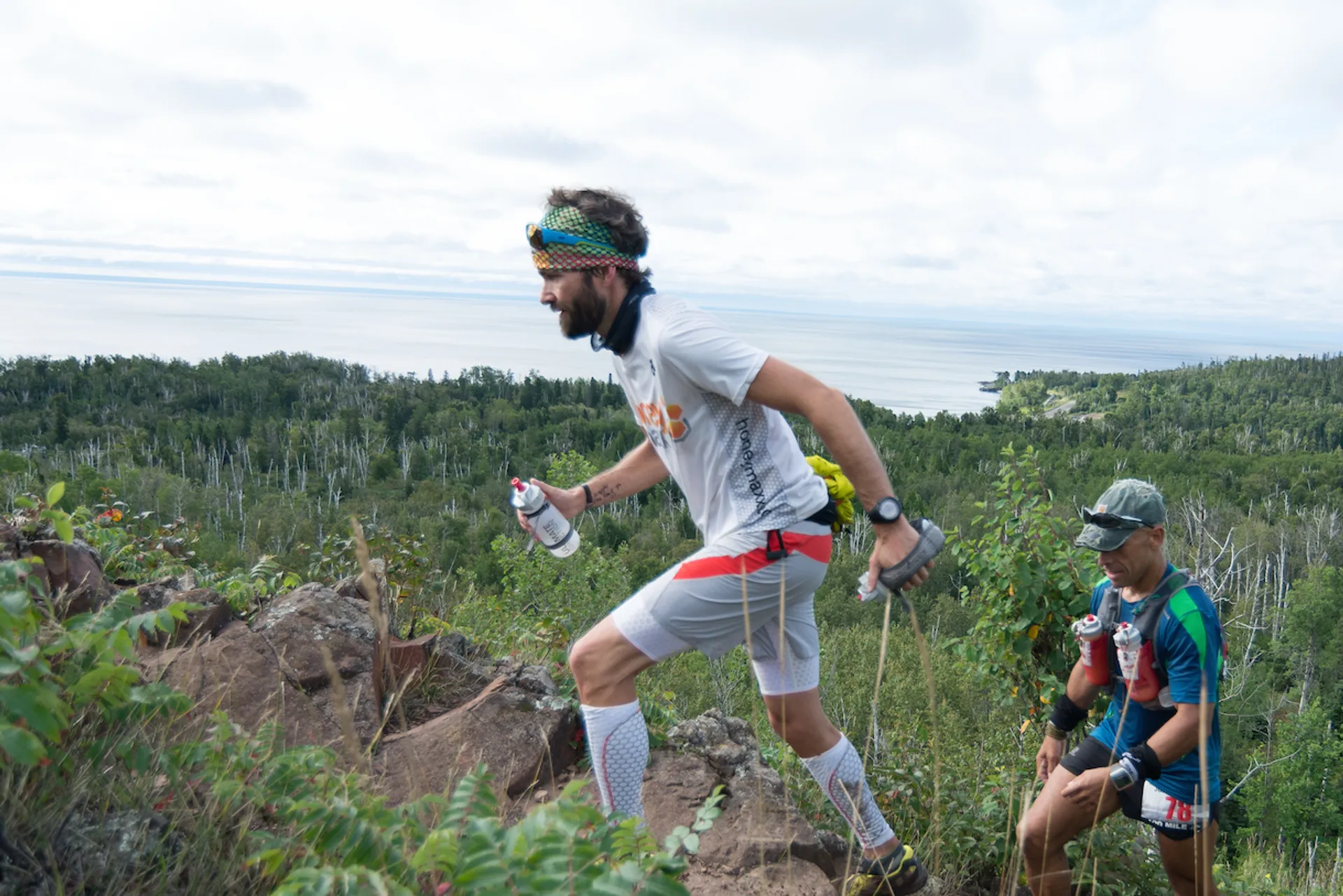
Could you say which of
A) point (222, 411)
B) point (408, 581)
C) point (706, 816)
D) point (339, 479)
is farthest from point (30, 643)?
point (222, 411)

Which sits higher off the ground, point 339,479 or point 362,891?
point 362,891

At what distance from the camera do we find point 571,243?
9.02ft

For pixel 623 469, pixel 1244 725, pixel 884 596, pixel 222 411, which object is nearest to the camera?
pixel 884 596

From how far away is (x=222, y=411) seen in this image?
4296 inches

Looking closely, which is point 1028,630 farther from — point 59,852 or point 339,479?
point 339,479

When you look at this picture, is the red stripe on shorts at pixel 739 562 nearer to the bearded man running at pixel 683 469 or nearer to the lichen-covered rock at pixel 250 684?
the bearded man running at pixel 683 469

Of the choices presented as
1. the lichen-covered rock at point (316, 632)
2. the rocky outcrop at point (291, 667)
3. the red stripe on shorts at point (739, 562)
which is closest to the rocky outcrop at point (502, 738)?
the rocky outcrop at point (291, 667)

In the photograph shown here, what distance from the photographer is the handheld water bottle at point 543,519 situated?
3244mm

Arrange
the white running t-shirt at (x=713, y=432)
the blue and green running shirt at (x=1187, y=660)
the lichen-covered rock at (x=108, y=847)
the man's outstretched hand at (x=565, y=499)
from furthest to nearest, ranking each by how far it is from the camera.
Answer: the man's outstretched hand at (x=565, y=499), the blue and green running shirt at (x=1187, y=660), the white running t-shirt at (x=713, y=432), the lichen-covered rock at (x=108, y=847)

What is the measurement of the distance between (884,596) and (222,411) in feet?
387

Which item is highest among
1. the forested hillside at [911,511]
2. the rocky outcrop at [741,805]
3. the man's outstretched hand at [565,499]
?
the man's outstretched hand at [565,499]

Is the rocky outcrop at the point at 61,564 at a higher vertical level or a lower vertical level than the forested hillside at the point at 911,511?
higher

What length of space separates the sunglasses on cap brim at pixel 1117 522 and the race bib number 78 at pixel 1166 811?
2.58 ft

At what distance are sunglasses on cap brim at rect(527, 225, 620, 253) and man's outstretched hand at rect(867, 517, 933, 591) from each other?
1.12 m
